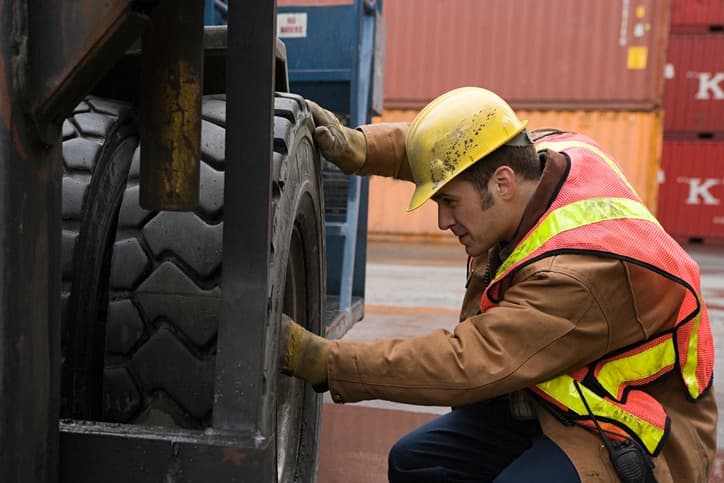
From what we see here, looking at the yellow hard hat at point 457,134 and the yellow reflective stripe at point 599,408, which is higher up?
the yellow hard hat at point 457,134

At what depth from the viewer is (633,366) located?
1861mm

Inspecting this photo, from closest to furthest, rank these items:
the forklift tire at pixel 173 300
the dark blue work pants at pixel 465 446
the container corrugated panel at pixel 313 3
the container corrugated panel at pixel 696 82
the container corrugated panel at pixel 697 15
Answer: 1. the forklift tire at pixel 173 300
2. the dark blue work pants at pixel 465 446
3. the container corrugated panel at pixel 313 3
4. the container corrugated panel at pixel 697 15
5. the container corrugated panel at pixel 696 82

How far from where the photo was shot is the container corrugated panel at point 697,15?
48.8 feet

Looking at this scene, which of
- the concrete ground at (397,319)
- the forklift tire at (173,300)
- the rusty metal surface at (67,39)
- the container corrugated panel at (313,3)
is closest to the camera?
the rusty metal surface at (67,39)

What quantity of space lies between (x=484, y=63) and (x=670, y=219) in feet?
16.5

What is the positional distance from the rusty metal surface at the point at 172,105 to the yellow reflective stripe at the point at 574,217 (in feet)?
2.84

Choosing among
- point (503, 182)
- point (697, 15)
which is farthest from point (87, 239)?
point (697, 15)

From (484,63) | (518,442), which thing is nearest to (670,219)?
(484,63)

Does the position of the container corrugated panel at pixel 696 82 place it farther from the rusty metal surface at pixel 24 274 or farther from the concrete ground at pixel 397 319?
the rusty metal surface at pixel 24 274

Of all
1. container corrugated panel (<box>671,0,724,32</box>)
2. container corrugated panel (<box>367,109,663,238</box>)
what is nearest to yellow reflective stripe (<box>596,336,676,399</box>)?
container corrugated panel (<box>367,109,663,238</box>)

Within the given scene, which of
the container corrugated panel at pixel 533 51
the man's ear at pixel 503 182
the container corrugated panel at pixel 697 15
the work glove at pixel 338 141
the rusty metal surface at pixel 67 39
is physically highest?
the container corrugated panel at pixel 697 15

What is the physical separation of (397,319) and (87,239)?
191 inches

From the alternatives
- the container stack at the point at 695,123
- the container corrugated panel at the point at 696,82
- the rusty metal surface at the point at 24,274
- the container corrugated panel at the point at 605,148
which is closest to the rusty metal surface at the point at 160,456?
the rusty metal surface at the point at 24,274

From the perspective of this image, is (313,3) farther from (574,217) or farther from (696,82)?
(696,82)
